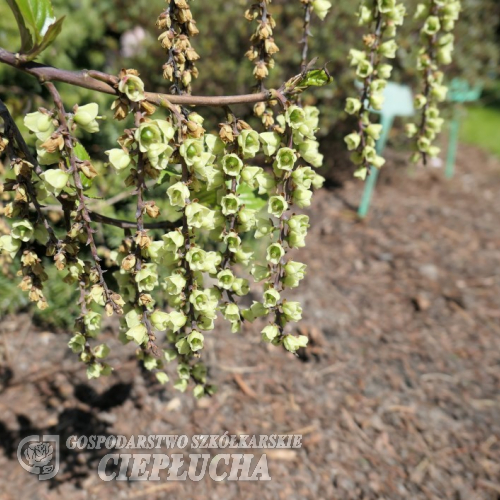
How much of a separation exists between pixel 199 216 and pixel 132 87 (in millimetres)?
255

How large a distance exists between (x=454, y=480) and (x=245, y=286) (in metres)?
1.46

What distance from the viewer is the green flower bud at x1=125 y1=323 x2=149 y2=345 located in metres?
0.99

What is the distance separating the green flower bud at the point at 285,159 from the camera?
3.04 feet

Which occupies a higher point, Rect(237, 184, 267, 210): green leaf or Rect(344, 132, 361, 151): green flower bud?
Rect(344, 132, 361, 151): green flower bud

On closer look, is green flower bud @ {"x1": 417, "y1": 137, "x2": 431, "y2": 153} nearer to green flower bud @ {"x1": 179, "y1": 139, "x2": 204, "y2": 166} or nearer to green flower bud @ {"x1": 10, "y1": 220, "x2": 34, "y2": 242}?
green flower bud @ {"x1": 179, "y1": 139, "x2": 204, "y2": 166}

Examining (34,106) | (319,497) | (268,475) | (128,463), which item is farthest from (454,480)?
(34,106)

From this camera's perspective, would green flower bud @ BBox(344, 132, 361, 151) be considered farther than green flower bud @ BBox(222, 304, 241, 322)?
Yes

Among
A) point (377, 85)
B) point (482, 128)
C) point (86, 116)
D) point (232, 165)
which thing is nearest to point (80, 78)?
point (86, 116)

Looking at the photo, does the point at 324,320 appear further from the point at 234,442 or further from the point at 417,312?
the point at 234,442

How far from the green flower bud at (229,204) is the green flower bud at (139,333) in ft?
0.96

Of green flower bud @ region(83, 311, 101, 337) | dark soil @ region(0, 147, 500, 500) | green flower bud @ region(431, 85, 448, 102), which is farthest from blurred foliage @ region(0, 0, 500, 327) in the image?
green flower bud @ region(83, 311, 101, 337)

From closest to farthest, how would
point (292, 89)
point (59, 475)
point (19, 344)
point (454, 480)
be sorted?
1. point (292, 89)
2. point (59, 475)
3. point (454, 480)
4. point (19, 344)

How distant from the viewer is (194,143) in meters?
0.82

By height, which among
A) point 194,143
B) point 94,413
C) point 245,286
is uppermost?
point 194,143
